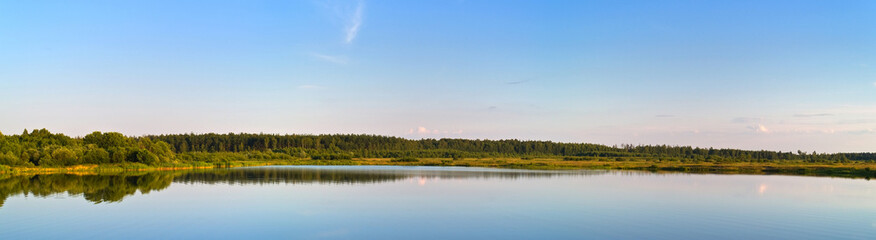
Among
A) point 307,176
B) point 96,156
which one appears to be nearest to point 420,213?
point 307,176

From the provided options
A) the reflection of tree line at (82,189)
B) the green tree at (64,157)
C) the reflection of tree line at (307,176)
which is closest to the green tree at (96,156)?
the green tree at (64,157)

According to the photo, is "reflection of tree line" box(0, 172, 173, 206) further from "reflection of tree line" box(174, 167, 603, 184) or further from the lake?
"reflection of tree line" box(174, 167, 603, 184)

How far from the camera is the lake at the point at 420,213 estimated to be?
2417cm

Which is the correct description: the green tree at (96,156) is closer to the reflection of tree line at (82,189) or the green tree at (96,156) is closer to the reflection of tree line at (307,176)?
the reflection of tree line at (307,176)

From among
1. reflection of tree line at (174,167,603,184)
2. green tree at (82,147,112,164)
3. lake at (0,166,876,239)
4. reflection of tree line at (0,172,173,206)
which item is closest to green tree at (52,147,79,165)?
green tree at (82,147,112,164)

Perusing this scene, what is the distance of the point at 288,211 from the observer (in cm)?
3080

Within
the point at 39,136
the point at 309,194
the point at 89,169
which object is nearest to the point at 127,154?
the point at 89,169

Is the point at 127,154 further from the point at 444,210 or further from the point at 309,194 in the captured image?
the point at 444,210

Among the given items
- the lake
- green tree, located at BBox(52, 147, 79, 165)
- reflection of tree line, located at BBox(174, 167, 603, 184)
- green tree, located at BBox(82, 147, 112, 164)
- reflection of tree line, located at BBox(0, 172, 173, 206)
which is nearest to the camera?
the lake

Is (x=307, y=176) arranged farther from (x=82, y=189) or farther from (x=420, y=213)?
(x=420, y=213)

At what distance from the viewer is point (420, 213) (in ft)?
100

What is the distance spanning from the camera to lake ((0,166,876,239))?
24172 millimetres

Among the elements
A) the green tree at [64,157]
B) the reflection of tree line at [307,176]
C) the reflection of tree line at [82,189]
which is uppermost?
the green tree at [64,157]

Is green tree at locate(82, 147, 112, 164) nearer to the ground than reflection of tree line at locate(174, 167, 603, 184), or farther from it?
farther from it
